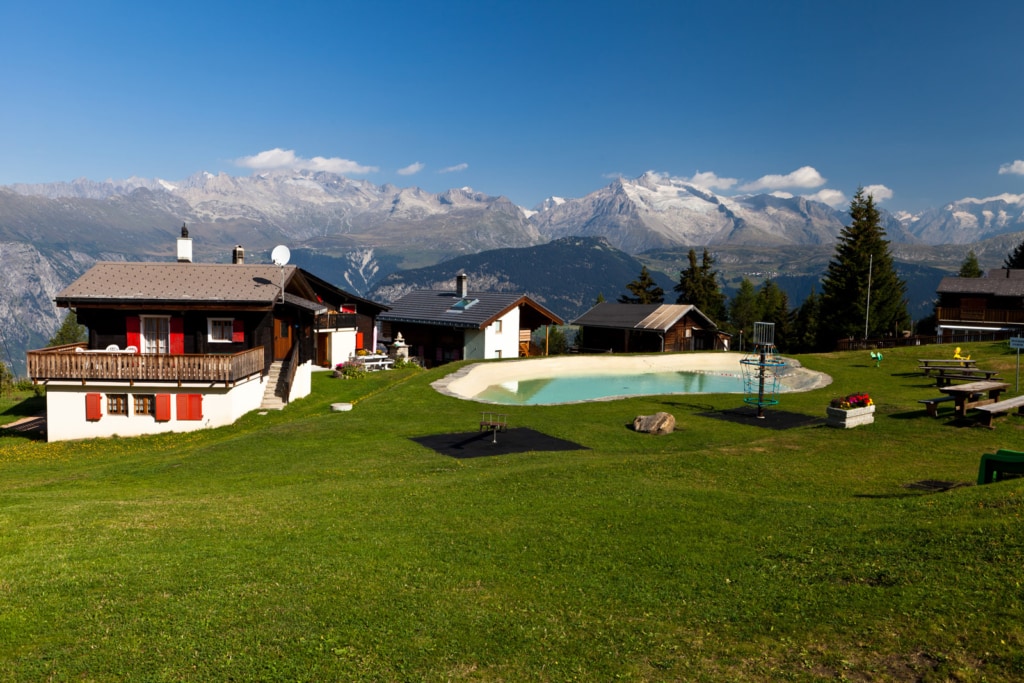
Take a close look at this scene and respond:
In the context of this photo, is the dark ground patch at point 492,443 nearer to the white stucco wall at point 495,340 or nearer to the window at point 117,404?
the window at point 117,404

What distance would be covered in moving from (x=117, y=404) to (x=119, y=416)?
20.4 inches

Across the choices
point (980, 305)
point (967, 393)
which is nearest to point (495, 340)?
point (967, 393)

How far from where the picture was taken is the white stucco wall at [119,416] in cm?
2761

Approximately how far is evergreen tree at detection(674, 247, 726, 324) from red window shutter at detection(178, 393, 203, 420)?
237 feet

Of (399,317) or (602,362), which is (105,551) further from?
(399,317)

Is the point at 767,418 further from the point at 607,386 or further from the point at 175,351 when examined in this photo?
the point at 175,351

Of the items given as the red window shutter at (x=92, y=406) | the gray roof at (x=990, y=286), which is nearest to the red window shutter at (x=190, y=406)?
the red window shutter at (x=92, y=406)

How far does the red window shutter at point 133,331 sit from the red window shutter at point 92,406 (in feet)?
12.0

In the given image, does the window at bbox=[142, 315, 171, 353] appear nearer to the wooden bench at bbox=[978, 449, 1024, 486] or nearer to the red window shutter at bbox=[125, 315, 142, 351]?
the red window shutter at bbox=[125, 315, 142, 351]

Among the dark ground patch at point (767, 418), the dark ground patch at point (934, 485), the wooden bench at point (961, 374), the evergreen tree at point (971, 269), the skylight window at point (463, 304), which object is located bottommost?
the dark ground patch at point (767, 418)

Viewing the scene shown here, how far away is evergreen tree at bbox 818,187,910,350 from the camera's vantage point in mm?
73188

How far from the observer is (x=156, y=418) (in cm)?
2786

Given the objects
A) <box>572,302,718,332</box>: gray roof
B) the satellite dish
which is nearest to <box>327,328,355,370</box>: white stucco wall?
the satellite dish

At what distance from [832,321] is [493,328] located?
42.9 m
